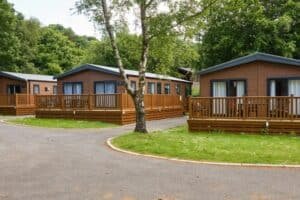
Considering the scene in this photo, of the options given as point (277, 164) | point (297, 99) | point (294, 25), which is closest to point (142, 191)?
point (277, 164)

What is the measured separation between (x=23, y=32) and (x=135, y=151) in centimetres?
5245

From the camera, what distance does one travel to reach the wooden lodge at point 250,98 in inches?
746

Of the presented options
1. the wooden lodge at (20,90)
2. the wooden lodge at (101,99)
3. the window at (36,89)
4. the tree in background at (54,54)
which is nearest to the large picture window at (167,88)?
the wooden lodge at (101,99)

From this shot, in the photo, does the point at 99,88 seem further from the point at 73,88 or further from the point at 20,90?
the point at 20,90

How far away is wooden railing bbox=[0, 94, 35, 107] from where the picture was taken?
113 ft

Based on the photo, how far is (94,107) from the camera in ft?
86.3

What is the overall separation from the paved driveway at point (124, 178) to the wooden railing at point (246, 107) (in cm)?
720

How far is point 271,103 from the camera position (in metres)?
19.5

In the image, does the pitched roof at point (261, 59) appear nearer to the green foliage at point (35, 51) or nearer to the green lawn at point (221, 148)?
the green lawn at point (221, 148)

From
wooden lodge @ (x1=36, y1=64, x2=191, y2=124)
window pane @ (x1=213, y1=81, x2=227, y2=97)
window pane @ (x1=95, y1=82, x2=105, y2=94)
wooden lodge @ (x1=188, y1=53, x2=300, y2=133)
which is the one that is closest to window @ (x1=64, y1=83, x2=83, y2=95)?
wooden lodge @ (x1=36, y1=64, x2=191, y2=124)

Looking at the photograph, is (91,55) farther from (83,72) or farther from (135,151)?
(135,151)

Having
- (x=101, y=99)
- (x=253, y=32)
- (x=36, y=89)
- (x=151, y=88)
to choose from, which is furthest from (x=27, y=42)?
(x=101, y=99)

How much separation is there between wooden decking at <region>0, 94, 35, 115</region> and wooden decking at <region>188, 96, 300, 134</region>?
18.3 metres

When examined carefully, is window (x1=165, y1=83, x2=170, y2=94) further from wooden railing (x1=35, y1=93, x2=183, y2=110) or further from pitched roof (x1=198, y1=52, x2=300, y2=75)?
pitched roof (x1=198, y1=52, x2=300, y2=75)
